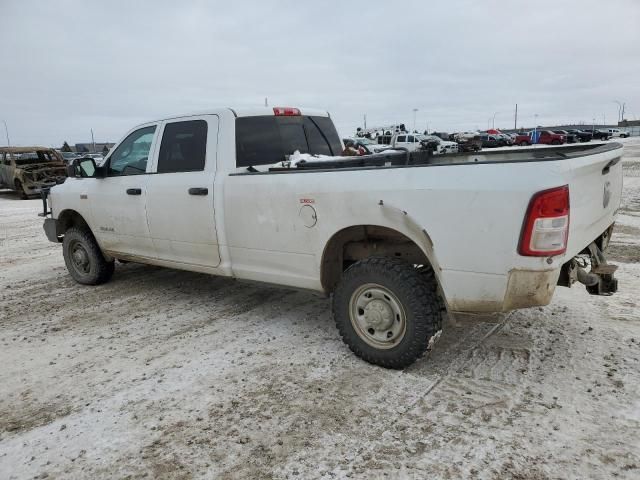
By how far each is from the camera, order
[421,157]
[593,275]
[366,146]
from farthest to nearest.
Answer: [366,146]
[421,157]
[593,275]

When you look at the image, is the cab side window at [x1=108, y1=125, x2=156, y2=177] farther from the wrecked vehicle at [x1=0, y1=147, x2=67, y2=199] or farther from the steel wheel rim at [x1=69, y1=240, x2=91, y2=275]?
the wrecked vehicle at [x1=0, y1=147, x2=67, y2=199]

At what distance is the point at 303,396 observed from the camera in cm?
324

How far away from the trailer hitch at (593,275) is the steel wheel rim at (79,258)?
17.2 ft

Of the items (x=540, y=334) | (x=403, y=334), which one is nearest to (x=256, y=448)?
(x=403, y=334)

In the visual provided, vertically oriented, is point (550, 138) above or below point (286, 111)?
→ below

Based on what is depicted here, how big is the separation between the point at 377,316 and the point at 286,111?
2464 millimetres

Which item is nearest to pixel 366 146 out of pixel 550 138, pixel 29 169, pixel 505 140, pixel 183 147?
A: pixel 183 147

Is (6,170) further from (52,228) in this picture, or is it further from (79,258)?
(79,258)

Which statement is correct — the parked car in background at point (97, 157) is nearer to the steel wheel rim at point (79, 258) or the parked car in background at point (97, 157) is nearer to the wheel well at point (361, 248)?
the steel wheel rim at point (79, 258)

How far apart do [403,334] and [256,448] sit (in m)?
1.27

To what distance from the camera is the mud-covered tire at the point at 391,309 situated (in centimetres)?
333

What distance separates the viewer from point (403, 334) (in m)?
3.45

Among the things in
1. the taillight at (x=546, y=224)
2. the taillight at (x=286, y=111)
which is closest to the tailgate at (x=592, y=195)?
the taillight at (x=546, y=224)

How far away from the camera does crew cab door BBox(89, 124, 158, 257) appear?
16.9 ft
